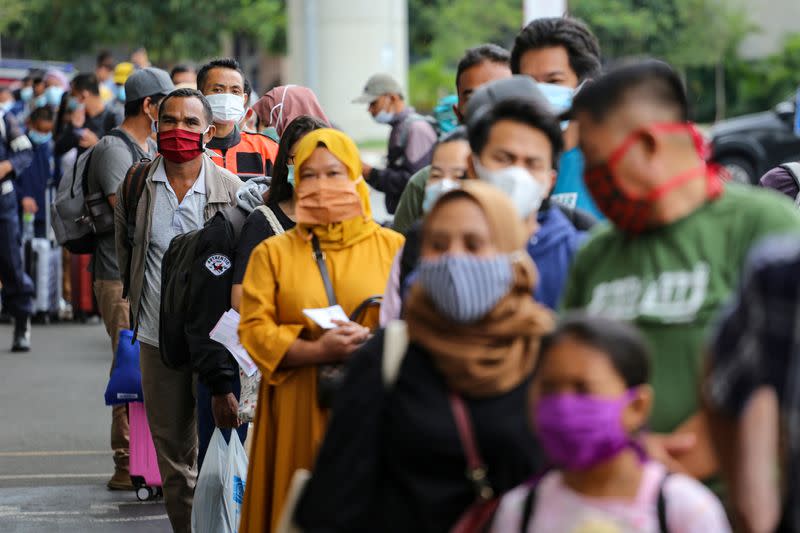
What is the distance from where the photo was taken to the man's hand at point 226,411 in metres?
6.47

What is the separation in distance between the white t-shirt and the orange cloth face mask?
2.24m

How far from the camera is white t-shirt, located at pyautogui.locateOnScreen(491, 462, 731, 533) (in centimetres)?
311

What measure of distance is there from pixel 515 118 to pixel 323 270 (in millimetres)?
1240

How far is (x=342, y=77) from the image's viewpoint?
119 feet

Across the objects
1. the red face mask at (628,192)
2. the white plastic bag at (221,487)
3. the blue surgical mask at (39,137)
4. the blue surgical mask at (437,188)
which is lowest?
the white plastic bag at (221,487)

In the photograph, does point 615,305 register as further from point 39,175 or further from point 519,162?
point 39,175

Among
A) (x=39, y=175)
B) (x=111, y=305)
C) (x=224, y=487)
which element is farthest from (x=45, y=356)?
(x=224, y=487)

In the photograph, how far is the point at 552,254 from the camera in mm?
4297

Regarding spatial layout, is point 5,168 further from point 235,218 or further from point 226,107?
point 235,218

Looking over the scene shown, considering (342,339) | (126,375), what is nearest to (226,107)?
(126,375)

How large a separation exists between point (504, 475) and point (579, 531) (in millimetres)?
447

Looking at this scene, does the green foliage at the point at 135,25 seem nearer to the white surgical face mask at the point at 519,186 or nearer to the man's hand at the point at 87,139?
the man's hand at the point at 87,139

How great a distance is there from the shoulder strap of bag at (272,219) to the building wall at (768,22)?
43.1 meters

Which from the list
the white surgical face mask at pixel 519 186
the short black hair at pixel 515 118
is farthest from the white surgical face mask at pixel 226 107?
the white surgical face mask at pixel 519 186
